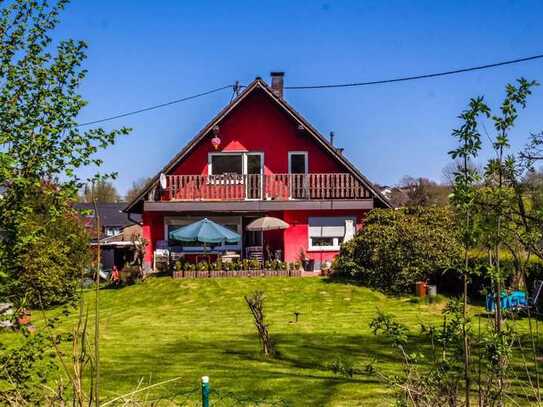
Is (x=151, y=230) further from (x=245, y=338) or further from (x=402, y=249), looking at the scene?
(x=245, y=338)

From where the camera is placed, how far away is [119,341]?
13617 millimetres

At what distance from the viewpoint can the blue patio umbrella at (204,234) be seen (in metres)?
21.4

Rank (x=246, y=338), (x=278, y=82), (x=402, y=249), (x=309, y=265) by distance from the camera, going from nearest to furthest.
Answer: (x=246, y=338)
(x=402, y=249)
(x=309, y=265)
(x=278, y=82)

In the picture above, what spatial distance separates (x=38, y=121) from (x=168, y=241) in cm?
1935

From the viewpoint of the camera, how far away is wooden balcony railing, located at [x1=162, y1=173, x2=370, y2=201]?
24.7 m

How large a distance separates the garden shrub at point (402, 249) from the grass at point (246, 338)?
849 millimetres

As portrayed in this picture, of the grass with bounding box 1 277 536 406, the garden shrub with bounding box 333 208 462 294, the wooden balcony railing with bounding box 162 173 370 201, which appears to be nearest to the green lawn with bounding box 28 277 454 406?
the grass with bounding box 1 277 536 406

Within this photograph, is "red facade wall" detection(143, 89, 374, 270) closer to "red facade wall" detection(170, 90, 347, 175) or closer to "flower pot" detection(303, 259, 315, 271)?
"red facade wall" detection(170, 90, 347, 175)

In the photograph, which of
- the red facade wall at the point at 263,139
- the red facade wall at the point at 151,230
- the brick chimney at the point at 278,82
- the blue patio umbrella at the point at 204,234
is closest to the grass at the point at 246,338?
the blue patio umbrella at the point at 204,234

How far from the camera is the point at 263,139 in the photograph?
2598 centimetres

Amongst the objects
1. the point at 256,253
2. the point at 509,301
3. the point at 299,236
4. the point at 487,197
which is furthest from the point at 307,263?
the point at 487,197

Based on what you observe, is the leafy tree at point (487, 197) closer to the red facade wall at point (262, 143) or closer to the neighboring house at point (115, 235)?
the red facade wall at point (262, 143)

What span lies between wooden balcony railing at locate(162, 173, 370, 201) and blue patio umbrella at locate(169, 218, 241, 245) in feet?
9.29

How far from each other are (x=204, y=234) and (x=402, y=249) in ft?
22.3
